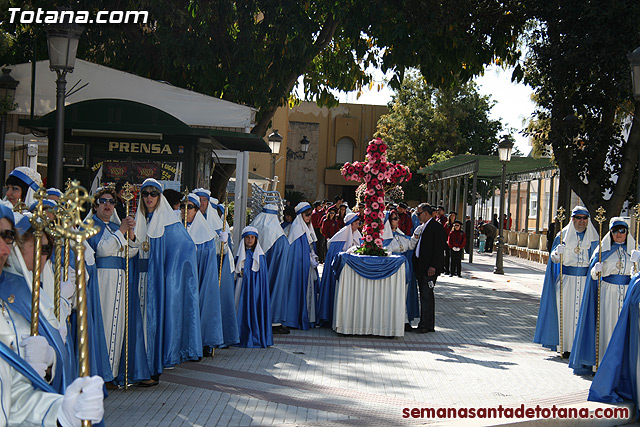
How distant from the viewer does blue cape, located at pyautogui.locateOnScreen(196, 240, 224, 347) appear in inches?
376

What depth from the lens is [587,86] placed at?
1723cm

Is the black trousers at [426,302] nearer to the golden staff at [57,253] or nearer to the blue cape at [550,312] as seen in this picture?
the blue cape at [550,312]

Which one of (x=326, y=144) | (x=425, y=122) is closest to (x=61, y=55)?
(x=425, y=122)

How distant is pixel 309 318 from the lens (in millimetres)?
12836

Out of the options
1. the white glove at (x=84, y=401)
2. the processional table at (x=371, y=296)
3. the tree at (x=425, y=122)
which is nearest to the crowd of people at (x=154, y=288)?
the white glove at (x=84, y=401)

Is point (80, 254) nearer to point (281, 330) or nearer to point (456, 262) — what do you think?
point (281, 330)

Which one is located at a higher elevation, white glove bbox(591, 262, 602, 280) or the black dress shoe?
white glove bbox(591, 262, 602, 280)

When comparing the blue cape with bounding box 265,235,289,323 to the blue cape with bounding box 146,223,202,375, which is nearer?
the blue cape with bounding box 146,223,202,375

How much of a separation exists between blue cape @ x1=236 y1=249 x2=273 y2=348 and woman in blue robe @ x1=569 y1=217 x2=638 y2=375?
3.93 metres

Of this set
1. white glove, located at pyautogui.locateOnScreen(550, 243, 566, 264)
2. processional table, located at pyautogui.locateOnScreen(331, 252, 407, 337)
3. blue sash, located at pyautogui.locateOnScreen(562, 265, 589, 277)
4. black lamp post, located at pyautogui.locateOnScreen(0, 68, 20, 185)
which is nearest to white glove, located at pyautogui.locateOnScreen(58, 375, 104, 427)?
white glove, located at pyautogui.locateOnScreen(550, 243, 566, 264)

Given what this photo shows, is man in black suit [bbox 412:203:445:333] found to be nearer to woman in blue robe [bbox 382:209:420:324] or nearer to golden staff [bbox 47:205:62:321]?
woman in blue robe [bbox 382:209:420:324]

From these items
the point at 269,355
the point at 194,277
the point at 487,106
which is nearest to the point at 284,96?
the point at 269,355

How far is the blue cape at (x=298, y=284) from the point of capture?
12414mm

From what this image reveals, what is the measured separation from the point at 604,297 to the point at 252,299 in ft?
14.6
